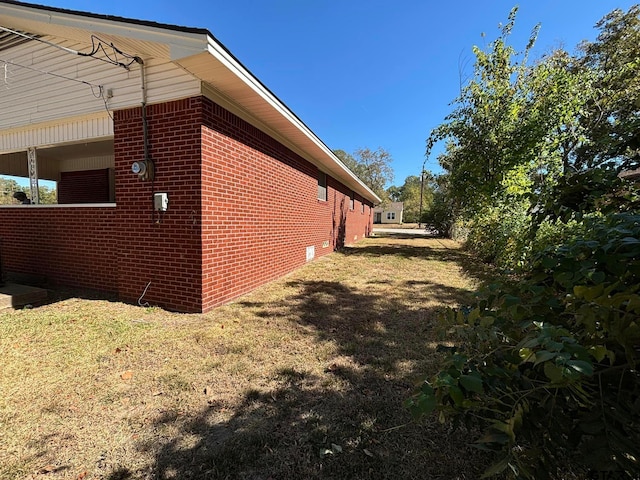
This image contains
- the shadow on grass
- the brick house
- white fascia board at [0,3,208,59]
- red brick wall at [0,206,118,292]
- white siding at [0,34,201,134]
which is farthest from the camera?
red brick wall at [0,206,118,292]

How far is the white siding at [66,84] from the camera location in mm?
4332

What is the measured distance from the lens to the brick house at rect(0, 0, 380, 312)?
418cm

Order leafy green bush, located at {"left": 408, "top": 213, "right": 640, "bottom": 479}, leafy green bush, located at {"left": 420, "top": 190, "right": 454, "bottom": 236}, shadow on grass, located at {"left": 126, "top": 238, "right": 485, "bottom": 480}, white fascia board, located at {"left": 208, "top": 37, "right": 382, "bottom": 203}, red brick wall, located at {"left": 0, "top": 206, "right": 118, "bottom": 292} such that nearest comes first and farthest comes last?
leafy green bush, located at {"left": 408, "top": 213, "right": 640, "bottom": 479} → shadow on grass, located at {"left": 126, "top": 238, "right": 485, "bottom": 480} → white fascia board, located at {"left": 208, "top": 37, "right": 382, "bottom": 203} → red brick wall, located at {"left": 0, "top": 206, "right": 118, "bottom": 292} → leafy green bush, located at {"left": 420, "top": 190, "right": 454, "bottom": 236}

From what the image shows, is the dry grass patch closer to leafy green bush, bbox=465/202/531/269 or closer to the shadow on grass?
the shadow on grass

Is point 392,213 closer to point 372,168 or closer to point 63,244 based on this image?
point 372,168

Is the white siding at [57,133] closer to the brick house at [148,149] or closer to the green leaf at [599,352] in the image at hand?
the brick house at [148,149]

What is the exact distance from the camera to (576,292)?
91 centimetres

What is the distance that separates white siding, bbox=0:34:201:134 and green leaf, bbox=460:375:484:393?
15.2ft

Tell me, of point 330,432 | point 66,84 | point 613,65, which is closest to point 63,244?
point 66,84

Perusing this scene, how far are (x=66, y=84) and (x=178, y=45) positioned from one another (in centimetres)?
318

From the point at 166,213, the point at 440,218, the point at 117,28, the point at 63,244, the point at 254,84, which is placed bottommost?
Answer: the point at 63,244

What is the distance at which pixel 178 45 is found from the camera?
3574 millimetres

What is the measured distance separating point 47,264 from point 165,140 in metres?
4.12

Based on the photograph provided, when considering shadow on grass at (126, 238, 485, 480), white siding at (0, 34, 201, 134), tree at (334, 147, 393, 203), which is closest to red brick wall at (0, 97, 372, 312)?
white siding at (0, 34, 201, 134)
